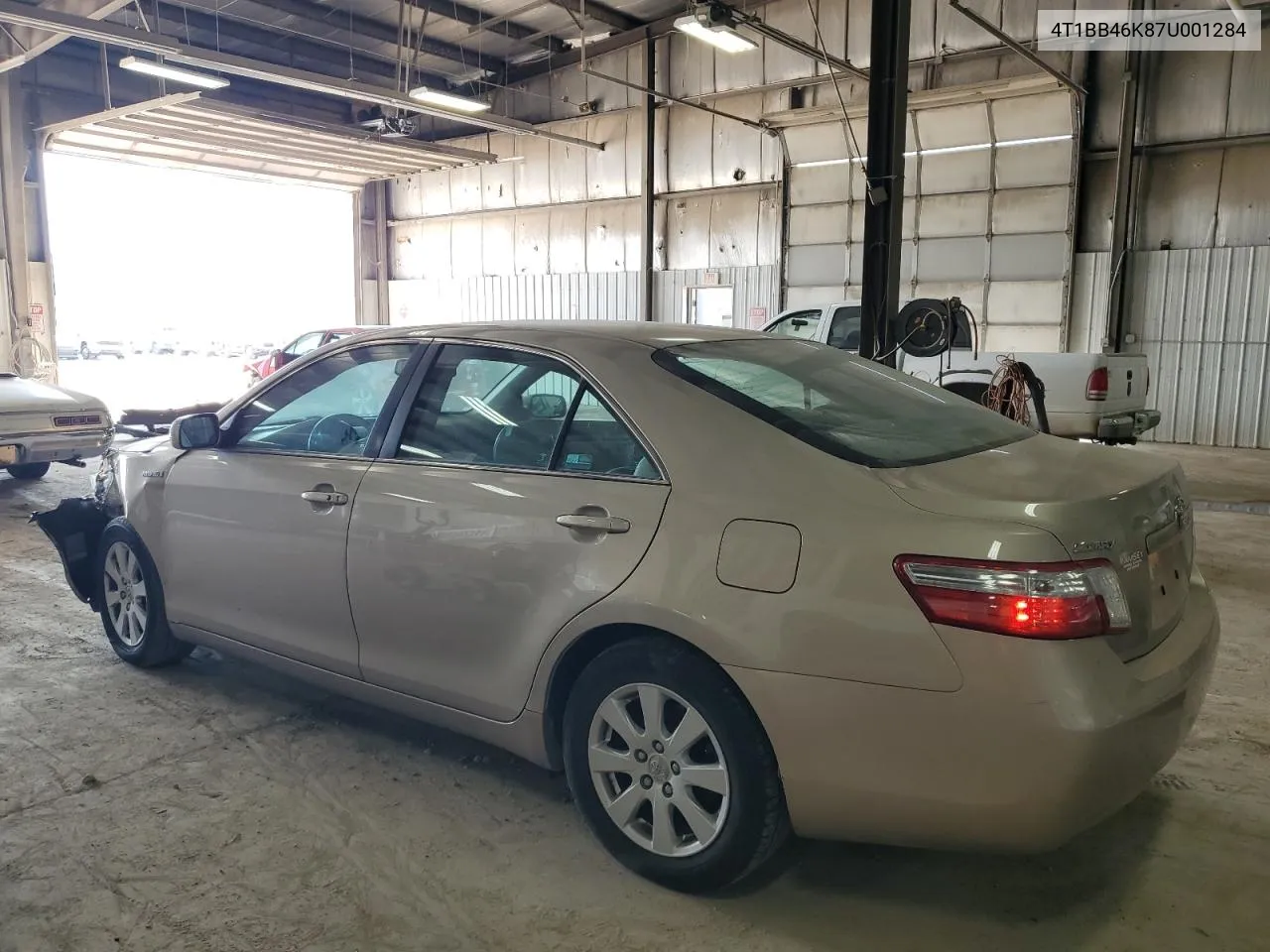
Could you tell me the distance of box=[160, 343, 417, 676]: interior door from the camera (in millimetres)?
3240

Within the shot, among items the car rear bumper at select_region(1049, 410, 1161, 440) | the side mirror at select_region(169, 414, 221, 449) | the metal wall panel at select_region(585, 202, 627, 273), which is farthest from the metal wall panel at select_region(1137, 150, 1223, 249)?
the side mirror at select_region(169, 414, 221, 449)

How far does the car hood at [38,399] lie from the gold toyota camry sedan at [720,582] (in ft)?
19.0

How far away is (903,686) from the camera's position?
83.1 inches

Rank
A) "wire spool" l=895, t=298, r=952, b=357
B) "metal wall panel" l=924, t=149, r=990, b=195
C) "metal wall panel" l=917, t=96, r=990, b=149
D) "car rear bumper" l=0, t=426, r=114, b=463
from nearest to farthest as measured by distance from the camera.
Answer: "wire spool" l=895, t=298, r=952, b=357 → "car rear bumper" l=0, t=426, r=114, b=463 → "metal wall panel" l=917, t=96, r=990, b=149 → "metal wall panel" l=924, t=149, r=990, b=195

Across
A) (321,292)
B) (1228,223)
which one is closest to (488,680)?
(1228,223)

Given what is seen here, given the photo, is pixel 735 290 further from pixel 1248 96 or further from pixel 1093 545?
pixel 1093 545

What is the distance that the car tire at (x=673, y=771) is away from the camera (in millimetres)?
2344

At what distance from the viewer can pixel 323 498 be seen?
10.6 feet

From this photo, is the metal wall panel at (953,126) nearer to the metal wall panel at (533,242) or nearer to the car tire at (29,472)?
the metal wall panel at (533,242)

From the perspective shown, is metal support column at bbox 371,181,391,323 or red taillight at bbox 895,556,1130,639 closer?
red taillight at bbox 895,556,1130,639

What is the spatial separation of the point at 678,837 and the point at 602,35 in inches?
681

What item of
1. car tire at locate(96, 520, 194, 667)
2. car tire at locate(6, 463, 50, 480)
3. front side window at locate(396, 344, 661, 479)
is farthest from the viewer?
car tire at locate(6, 463, 50, 480)

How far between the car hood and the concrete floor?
17.2 feet

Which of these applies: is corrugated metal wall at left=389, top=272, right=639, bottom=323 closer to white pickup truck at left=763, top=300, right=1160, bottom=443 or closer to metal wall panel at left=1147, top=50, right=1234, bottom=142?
white pickup truck at left=763, top=300, right=1160, bottom=443
